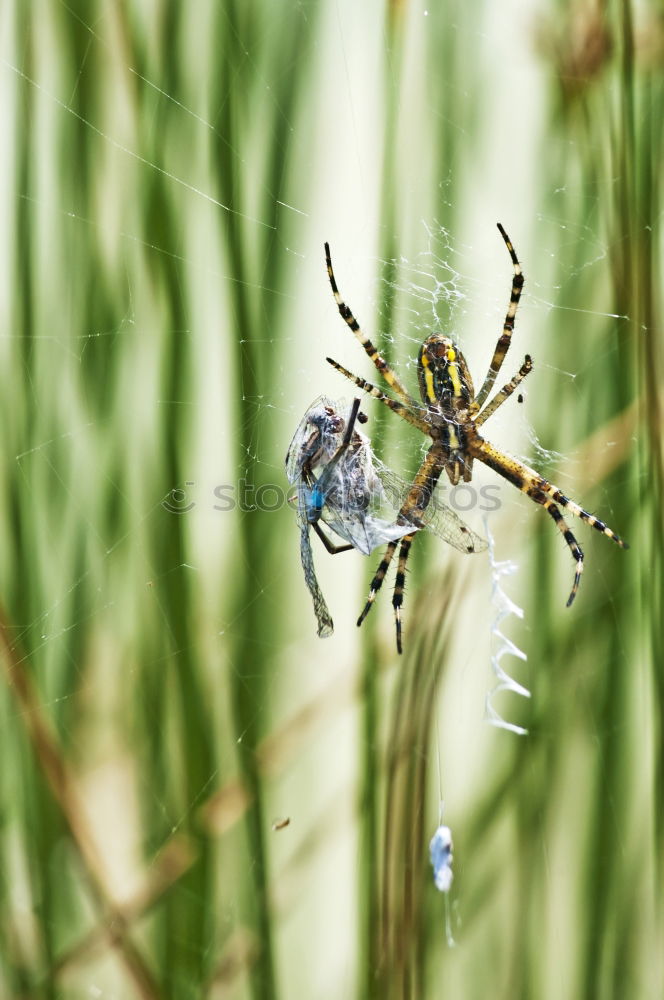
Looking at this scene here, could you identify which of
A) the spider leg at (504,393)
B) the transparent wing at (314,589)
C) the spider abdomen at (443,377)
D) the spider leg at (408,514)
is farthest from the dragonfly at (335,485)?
the spider leg at (504,393)

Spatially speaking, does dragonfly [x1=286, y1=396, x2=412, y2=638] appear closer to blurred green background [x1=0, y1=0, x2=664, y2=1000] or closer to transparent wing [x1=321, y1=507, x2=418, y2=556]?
transparent wing [x1=321, y1=507, x2=418, y2=556]

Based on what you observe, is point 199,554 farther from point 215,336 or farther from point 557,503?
point 557,503

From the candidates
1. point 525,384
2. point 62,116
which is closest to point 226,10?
point 62,116

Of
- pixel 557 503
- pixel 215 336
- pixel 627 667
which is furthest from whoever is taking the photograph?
pixel 557 503

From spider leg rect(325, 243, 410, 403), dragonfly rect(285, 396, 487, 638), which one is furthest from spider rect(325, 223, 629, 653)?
dragonfly rect(285, 396, 487, 638)

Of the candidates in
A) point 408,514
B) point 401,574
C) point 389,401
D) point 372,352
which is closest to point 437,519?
point 408,514

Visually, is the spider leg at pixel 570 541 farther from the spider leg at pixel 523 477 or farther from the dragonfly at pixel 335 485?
the dragonfly at pixel 335 485

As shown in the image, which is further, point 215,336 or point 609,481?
point 609,481
